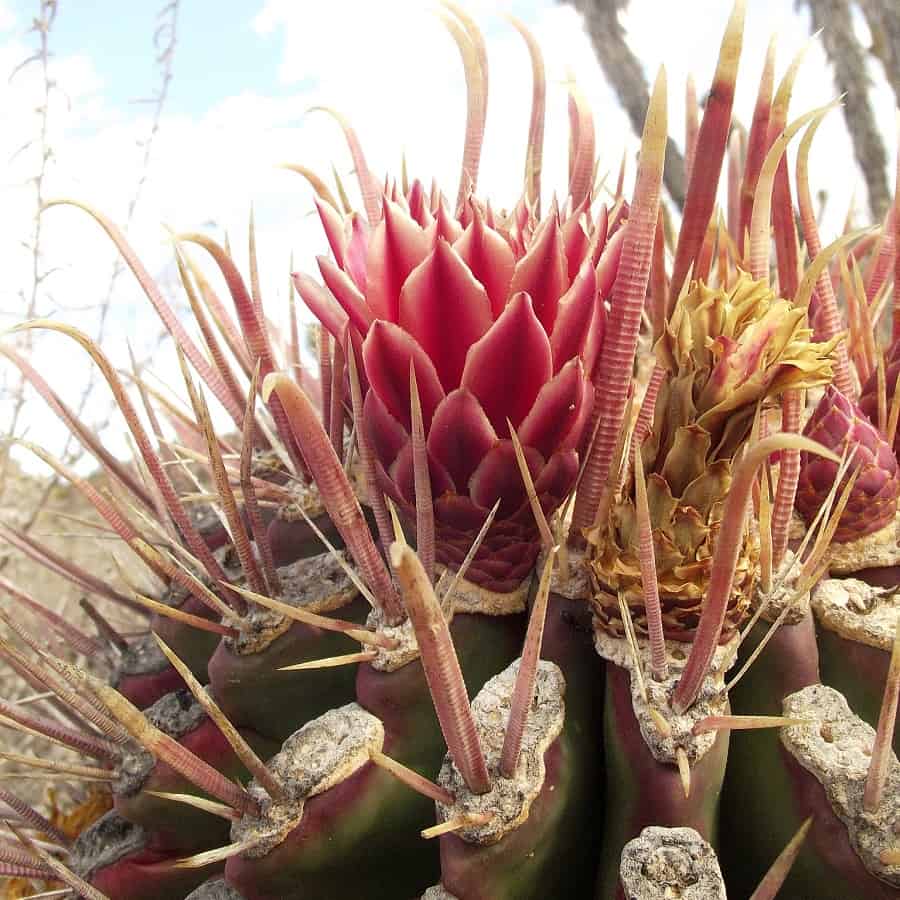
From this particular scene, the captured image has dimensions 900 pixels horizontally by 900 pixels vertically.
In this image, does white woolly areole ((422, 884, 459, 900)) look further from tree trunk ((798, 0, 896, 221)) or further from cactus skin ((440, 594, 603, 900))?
tree trunk ((798, 0, 896, 221))

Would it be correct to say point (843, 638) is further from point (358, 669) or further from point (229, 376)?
point (229, 376)

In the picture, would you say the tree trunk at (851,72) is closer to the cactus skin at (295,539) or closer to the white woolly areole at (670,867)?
the cactus skin at (295,539)

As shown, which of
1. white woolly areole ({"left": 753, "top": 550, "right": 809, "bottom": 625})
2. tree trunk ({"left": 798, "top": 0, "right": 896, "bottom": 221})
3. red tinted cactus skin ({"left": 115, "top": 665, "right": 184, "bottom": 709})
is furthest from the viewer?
tree trunk ({"left": 798, "top": 0, "right": 896, "bottom": 221})

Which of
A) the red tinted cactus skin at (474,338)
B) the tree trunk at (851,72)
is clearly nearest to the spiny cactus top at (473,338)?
the red tinted cactus skin at (474,338)

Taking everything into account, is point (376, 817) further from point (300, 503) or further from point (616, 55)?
point (616, 55)

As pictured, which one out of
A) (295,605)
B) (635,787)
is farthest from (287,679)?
(635,787)

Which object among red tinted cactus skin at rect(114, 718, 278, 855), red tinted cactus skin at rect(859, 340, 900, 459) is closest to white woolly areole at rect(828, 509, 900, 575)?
red tinted cactus skin at rect(859, 340, 900, 459)
